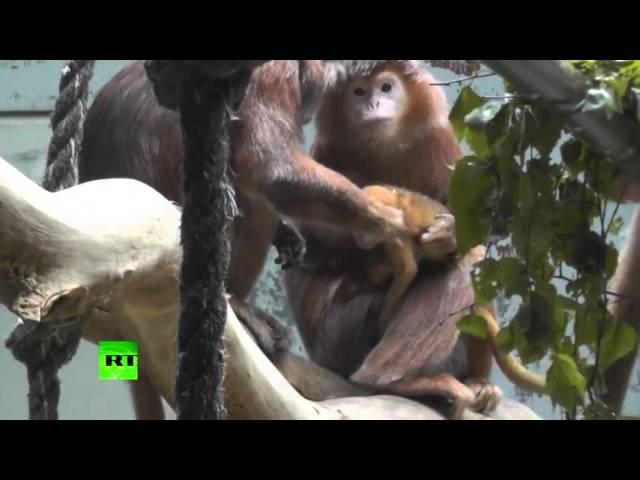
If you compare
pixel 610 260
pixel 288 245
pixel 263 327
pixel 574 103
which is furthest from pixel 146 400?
pixel 574 103

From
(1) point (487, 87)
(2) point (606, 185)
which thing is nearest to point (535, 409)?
(1) point (487, 87)

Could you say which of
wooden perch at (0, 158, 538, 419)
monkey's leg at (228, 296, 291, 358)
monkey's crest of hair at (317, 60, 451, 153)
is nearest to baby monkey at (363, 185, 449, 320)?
monkey's crest of hair at (317, 60, 451, 153)

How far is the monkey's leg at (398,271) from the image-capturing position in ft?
7.18

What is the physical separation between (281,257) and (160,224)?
0.99 m

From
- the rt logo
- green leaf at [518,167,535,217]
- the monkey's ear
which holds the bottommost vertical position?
the rt logo

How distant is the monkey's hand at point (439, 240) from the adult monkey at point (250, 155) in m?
0.12

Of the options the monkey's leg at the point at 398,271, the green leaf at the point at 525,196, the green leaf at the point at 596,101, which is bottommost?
the monkey's leg at the point at 398,271

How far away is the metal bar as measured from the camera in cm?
89

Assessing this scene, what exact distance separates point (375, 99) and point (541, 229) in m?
1.18

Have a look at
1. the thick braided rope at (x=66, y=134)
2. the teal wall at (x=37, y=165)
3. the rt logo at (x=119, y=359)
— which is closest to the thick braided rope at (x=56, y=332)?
the thick braided rope at (x=66, y=134)

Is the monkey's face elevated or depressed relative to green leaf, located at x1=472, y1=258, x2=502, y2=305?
elevated

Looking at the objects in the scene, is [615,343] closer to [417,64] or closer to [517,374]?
[517,374]

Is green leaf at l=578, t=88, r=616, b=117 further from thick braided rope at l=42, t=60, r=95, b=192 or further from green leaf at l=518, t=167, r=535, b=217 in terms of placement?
thick braided rope at l=42, t=60, r=95, b=192

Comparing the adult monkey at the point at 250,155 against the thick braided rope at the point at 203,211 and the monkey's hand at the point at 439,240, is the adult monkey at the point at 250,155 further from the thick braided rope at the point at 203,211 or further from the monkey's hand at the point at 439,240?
the thick braided rope at the point at 203,211
